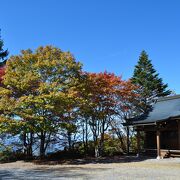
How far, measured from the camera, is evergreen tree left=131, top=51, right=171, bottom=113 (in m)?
32.7

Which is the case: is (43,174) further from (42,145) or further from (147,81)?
(147,81)

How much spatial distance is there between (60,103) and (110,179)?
298 inches

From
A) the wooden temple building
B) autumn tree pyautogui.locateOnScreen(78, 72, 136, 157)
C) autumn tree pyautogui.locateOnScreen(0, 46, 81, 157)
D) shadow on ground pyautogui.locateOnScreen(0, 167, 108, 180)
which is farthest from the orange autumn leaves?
shadow on ground pyautogui.locateOnScreen(0, 167, 108, 180)

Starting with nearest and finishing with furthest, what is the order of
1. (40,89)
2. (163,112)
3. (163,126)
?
1. (40,89)
2. (163,126)
3. (163,112)

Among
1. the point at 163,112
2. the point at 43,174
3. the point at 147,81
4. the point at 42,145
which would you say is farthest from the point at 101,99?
the point at 147,81

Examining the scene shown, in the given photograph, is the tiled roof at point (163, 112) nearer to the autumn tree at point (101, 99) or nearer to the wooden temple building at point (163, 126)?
the wooden temple building at point (163, 126)

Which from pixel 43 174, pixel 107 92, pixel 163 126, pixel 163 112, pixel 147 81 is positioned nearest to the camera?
pixel 43 174

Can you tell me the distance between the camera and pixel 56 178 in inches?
451

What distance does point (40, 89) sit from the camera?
697 inches

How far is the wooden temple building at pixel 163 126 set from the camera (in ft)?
66.0

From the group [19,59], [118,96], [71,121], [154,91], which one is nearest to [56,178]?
[71,121]

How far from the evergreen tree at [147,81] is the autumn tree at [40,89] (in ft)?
48.8

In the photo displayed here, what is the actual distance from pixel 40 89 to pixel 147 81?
18455 millimetres

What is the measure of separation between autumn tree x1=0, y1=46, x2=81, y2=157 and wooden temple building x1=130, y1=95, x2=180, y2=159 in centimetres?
599
